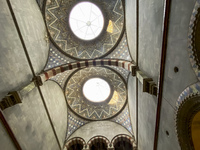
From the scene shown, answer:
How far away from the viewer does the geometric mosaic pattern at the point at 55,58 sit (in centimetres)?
765

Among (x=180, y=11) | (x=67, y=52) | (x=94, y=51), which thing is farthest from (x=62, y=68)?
(x=180, y=11)

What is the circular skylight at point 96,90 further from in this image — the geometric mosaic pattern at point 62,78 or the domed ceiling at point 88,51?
the geometric mosaic pattern at point 62,78

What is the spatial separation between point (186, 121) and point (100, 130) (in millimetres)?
7547

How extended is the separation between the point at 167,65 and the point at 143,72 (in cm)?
182

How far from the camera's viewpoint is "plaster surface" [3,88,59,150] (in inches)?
186

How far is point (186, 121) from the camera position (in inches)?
Answer: 128

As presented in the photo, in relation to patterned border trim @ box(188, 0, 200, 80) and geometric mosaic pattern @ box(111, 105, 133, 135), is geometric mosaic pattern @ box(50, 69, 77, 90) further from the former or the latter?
patterned border trim @ box(188, 0, 200, 80)

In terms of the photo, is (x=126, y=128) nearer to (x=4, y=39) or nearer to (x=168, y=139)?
(x=168, y=139)

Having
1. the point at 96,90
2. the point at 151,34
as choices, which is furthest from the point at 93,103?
the point at 151,34

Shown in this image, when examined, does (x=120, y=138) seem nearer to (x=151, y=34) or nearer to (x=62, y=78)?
(x=62, y=78)

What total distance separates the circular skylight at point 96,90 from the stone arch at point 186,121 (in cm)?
764

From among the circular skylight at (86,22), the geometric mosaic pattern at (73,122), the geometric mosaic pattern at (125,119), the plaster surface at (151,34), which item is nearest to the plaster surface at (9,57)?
the circular skylight at (86,22)

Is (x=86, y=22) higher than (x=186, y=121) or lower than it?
higher

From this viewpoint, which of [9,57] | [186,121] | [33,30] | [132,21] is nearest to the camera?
[186,121]
